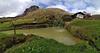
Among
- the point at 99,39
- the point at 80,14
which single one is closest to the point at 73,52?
the point at 99,39

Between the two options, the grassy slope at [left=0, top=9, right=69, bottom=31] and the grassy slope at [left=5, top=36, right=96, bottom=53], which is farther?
the grassy slope at [left=0, top=9, right=69, bottom=31]

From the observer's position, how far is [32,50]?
38.6 m

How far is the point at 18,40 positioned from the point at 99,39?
17.6m

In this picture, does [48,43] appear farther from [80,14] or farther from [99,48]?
[80,14]

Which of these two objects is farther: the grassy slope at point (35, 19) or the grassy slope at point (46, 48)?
the grassy slope at point (35, 19)

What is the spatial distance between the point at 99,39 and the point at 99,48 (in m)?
5.70

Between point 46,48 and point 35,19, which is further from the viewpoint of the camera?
point 35,19

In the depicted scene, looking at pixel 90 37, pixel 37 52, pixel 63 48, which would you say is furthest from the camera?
pixel 90 37

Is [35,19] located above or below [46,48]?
below

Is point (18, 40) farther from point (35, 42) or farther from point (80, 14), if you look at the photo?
point (80, 14)

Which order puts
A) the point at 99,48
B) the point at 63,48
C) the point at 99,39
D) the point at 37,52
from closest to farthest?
1. the point at 37,52
2. the point at 63,48
3. the point at 99,48
4. the point at 99,39

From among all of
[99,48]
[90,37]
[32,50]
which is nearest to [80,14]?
[90,37]

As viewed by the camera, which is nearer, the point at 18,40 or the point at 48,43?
the point at 48,43

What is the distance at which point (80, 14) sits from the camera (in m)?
148
